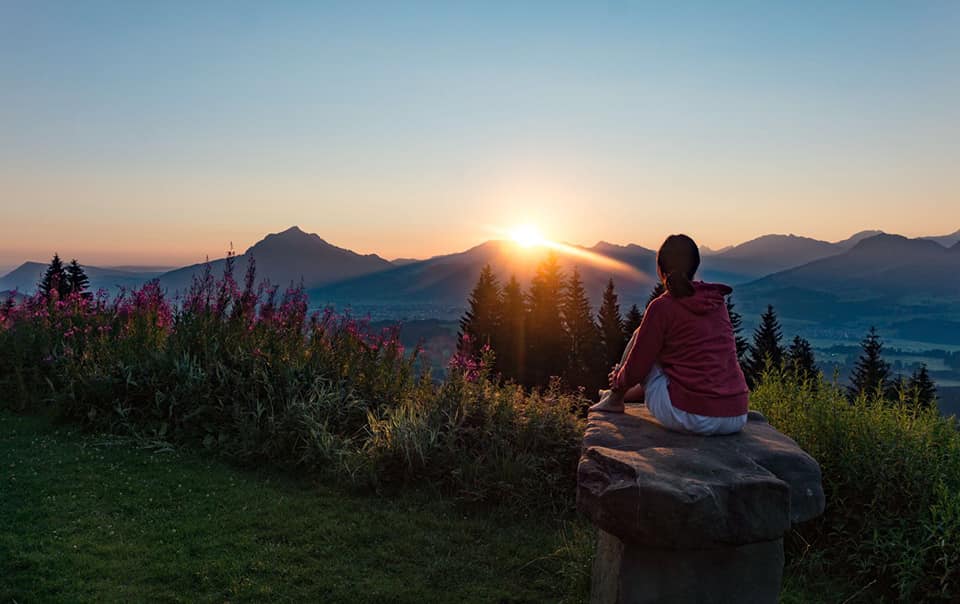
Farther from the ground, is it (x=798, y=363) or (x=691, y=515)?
(x=798, y=363)

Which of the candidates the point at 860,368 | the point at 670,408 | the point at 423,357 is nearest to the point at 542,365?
the point at 860,368

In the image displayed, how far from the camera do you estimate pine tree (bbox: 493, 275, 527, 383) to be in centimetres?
4188

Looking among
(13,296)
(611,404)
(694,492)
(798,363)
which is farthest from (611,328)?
(694,492)

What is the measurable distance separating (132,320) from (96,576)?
18.8 ft

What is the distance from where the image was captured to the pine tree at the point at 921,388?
19.3 ft

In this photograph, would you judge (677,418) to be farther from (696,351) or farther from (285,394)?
(285,394)

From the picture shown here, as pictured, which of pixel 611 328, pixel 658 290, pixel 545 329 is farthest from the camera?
pixel 545 329

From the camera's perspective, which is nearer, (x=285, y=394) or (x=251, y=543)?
(x=251, y=543)

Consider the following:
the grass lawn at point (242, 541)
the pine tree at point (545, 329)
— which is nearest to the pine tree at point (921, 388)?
the grass lawn at point (242, 541)

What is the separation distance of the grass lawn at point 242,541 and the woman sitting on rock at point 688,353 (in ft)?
4.80

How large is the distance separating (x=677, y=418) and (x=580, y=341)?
36.6 meters

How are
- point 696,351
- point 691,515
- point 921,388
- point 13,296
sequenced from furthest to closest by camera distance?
1. point 921,388
2. point 13,296
3. point 696,351
4. point 691,515

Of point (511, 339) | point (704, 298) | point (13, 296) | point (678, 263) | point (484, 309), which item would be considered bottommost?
point (511, 339)

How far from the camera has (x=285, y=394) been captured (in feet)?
24.9
